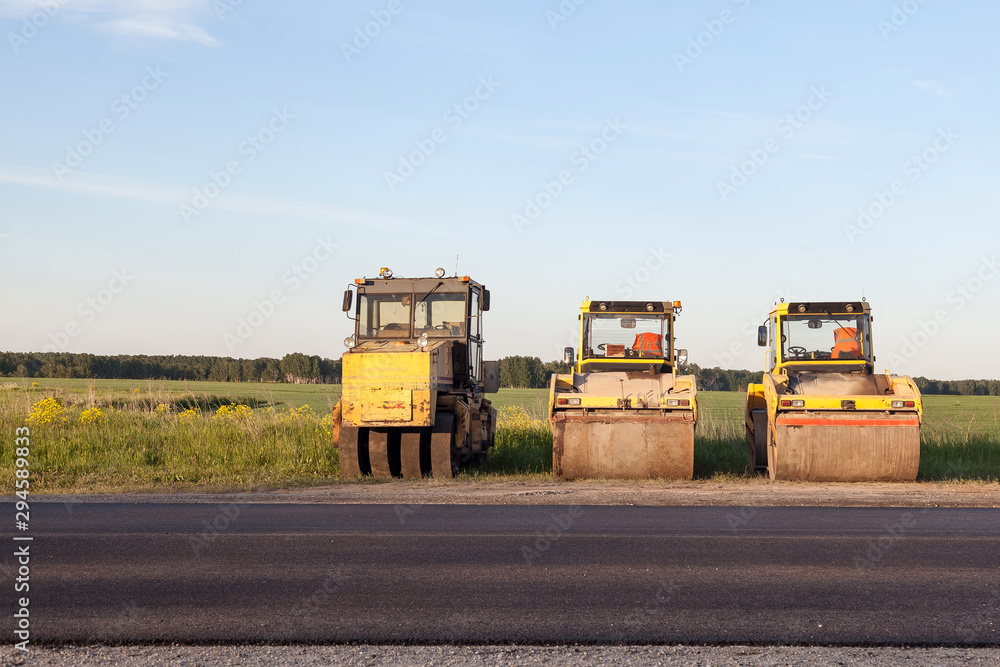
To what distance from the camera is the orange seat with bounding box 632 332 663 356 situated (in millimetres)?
17112

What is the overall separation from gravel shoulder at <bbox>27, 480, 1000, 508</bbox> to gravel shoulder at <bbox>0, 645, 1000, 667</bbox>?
678 centimetres

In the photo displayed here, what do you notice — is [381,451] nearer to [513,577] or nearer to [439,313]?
[439,313]

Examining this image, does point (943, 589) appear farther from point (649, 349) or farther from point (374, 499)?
point (649, 349)

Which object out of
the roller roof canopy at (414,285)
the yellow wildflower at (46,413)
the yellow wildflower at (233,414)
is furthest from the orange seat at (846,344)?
the yellow wildflower at (46,413)

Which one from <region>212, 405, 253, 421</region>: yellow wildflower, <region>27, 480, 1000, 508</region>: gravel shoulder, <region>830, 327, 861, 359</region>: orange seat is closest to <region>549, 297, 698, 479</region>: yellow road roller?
<region>27, 480, 1000, 508</region>: gravel shoulder

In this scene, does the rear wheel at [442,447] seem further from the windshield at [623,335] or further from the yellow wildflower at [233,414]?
the yellow wildflower at [233,414]

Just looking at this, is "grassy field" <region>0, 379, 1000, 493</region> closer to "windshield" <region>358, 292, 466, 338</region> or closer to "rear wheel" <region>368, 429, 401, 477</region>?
"rear wheel" <region>368, 429, 401, 477</region>

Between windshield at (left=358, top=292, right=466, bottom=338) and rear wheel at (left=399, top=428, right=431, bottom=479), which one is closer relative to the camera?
rear wheel at (left=399, top=428, right=431, bottom=479)

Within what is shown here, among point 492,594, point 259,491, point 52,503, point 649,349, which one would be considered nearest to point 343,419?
point 259,491

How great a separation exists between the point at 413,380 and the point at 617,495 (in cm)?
369

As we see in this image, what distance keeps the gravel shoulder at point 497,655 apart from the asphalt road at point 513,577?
0.60ft

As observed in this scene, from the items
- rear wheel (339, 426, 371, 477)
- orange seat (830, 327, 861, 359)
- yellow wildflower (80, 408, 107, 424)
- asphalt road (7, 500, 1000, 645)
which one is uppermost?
orange seat (830, 327, 861, 359)

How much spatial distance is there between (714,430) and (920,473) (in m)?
5.07

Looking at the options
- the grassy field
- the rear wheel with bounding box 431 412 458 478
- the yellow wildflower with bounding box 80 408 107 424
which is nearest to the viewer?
the rear wheel with bounding box 431 412 458 478
